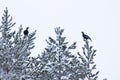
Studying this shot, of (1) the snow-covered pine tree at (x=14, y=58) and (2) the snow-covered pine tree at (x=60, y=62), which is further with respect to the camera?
(2) the snow-covered pine tree at (x=60, y=62)

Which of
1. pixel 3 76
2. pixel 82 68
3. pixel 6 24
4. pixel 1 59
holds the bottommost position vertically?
pixel 3 76

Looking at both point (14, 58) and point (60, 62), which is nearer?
point (14, 58)

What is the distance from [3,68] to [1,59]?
0.48 metres

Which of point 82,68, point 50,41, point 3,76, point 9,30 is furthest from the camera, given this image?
point 50,41

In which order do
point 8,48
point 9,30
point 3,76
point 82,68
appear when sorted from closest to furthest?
A: point 3,76 → point 8,48 → point 9,30 → point 82,68

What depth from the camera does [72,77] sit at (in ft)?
65.4

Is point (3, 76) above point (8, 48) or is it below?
below

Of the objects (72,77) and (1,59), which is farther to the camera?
(72,77)

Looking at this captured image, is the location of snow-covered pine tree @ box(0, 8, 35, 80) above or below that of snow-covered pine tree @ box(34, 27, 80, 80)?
below

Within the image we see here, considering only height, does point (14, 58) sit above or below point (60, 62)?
below

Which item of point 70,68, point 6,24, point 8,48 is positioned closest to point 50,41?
point 70,68

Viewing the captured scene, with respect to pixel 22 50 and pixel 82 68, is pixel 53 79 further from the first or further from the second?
pixel 22 50

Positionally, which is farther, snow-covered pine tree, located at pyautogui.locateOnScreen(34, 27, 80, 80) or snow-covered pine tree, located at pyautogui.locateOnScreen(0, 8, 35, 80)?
snow-covered pine tree, located at pyautogui.locateOnScreen(34, 27, 80, 80)

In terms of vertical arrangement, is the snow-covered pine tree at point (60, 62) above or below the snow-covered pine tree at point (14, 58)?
above
